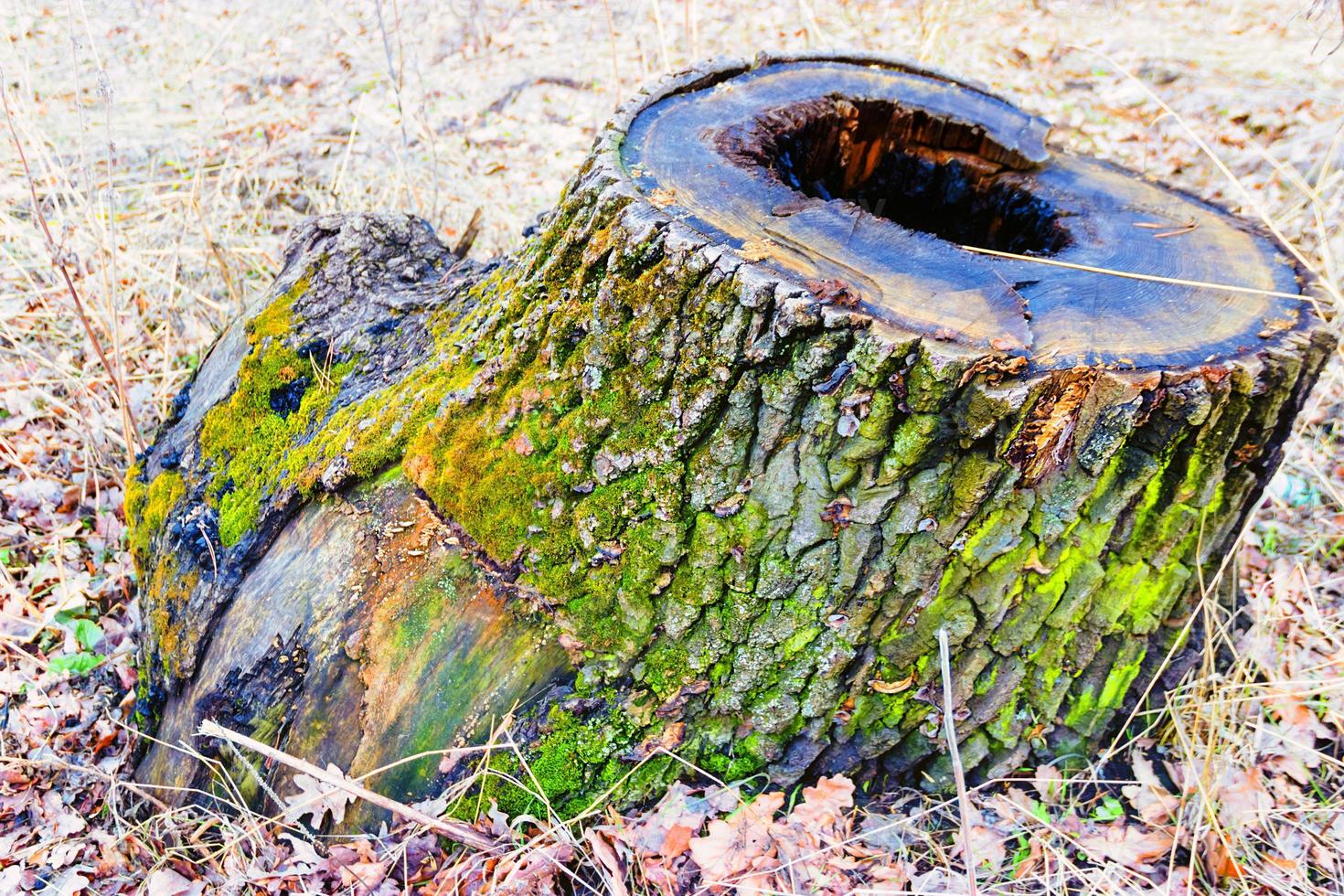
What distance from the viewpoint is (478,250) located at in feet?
14.3

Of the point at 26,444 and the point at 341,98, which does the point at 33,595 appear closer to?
the point at 26,444

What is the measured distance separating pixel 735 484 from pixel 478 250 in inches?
120

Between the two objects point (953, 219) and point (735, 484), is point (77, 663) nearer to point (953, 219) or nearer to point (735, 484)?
point (735, 484)

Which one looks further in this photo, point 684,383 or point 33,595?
point 33,595

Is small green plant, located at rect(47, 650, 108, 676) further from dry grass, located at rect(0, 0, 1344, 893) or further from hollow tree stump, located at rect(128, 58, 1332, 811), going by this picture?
hollow tree stump, located at rect(128, 58, 1332, 811)

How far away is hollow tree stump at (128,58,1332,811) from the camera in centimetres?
167

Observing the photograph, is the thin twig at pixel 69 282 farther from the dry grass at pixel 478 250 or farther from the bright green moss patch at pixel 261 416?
the bright green moss patch at pixel 261 416

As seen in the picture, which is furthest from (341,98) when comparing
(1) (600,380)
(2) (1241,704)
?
(2) (1241,704)

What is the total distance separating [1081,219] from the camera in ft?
7.39

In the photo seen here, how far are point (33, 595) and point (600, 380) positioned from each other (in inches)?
94.6

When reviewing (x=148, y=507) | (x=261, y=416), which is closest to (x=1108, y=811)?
(x=261, y=416)

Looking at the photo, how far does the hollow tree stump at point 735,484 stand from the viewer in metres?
1.67

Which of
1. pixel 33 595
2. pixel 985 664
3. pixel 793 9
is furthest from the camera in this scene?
pixel 793 9

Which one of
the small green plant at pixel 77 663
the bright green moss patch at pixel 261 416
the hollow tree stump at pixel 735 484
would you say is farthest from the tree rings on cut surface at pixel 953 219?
the small green plant at pixel 77 663
